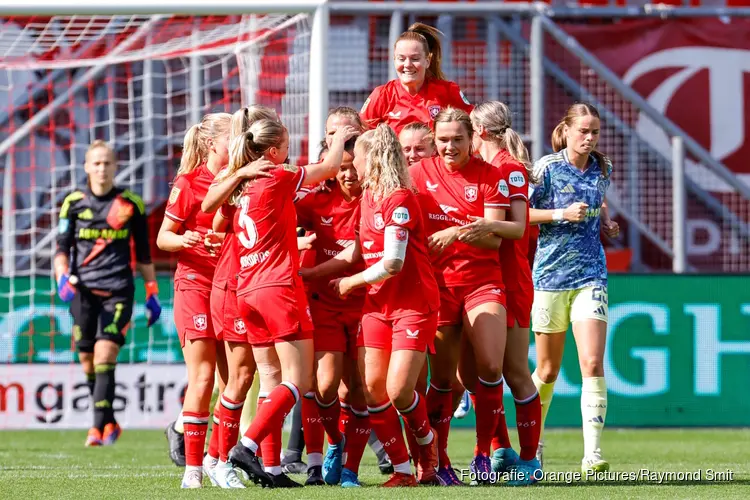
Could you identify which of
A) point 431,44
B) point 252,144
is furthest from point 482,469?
point 431,44

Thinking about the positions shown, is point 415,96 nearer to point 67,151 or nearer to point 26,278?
point 26,278

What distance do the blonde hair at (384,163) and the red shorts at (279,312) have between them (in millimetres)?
644

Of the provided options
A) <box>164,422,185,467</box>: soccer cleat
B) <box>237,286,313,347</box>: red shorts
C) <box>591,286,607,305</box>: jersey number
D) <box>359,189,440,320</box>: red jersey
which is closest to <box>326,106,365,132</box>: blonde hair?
<box>359,189,440,320</box>: red jersey

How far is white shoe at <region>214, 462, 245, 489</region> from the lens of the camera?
6.26 metres

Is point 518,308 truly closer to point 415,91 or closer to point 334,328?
point 334,328

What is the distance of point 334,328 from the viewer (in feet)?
21.6

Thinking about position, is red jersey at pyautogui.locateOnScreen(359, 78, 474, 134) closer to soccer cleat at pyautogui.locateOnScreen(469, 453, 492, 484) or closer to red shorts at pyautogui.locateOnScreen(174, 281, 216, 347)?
red shorts at pyautogui.locateOnScreen(174, 281, 216, 347)

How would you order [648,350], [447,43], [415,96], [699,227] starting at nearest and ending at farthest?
1. [415,96]
2. [648,350]
3. [447,43]
4. [699,227]

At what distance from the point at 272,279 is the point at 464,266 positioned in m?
1.05

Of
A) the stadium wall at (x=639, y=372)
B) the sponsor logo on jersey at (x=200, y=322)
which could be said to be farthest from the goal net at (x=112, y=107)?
the sponsor logo on jersey at (x=200, y=322)

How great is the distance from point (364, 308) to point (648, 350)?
17.4 ft

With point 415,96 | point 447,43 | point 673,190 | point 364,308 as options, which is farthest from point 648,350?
point 364,308

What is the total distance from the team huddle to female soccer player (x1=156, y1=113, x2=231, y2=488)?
0.01 m

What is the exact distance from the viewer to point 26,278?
11.1 metres
